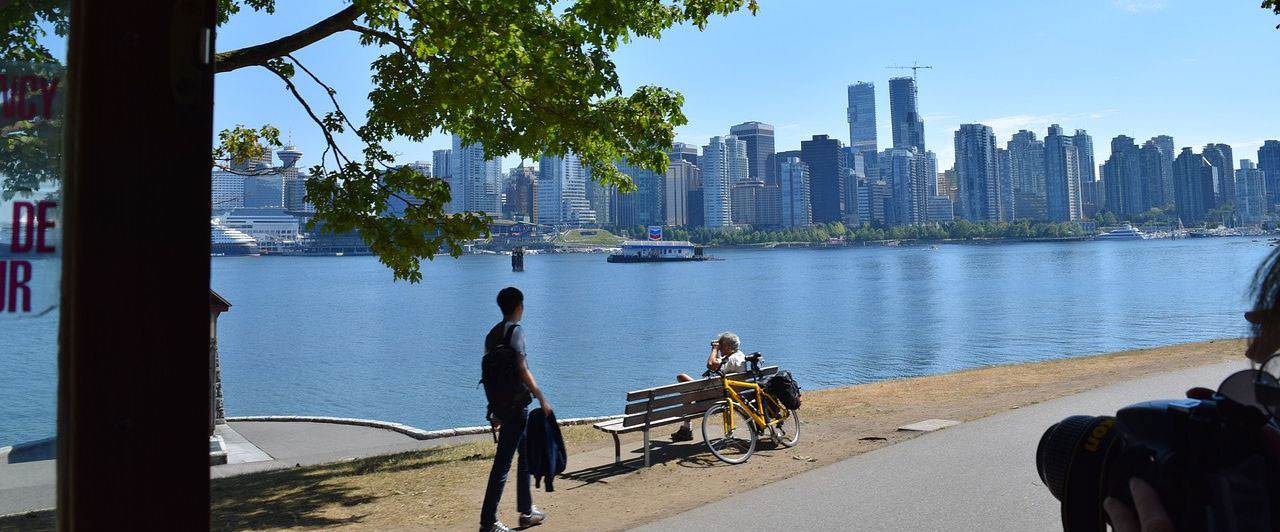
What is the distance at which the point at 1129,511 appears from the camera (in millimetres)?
1615

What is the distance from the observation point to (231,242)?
190 m

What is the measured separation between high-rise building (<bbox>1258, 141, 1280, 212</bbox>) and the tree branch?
173 m

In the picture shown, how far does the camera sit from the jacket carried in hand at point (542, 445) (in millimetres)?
6102

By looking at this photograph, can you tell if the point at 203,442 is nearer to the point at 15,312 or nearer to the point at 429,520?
the point at 15,312

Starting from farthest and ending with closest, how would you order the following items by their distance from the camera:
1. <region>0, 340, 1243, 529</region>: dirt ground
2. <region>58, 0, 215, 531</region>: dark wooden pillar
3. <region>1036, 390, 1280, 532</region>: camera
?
<region>0, 340, 1243, 529</region>: dirt ground
<region>1036, 390, 1280, 532</region>: camera
<region>58, 0, 215, 531</region>: dark wooden pillar

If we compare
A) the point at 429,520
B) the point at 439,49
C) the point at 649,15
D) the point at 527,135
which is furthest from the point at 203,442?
the point at 649,15

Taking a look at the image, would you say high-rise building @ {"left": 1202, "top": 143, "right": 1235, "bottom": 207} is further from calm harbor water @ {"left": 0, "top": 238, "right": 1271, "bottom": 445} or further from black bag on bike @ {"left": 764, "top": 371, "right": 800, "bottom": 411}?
black bag on bike @ {"left": 764, "top": 371, "right": 800, "bottom": 411}

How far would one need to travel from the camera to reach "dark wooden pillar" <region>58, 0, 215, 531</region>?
1.21 metres

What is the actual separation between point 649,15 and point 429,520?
21.3ft

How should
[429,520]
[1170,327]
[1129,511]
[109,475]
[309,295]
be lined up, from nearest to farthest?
[109,475], [1129,511], [429,520], [1170,327], [309,295]

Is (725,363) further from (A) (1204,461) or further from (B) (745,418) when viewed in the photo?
(A) (1204,461)

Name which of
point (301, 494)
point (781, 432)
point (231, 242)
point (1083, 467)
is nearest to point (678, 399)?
point (781, 432)

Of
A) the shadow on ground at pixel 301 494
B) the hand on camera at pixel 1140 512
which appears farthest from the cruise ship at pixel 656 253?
the hand on camera at pixel 1140 512

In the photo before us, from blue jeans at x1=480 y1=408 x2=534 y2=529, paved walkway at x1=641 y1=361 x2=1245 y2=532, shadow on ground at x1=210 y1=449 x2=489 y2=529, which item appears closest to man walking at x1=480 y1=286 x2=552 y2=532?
blue jeans at x1=480 y1=408 x2=534 y2=529
